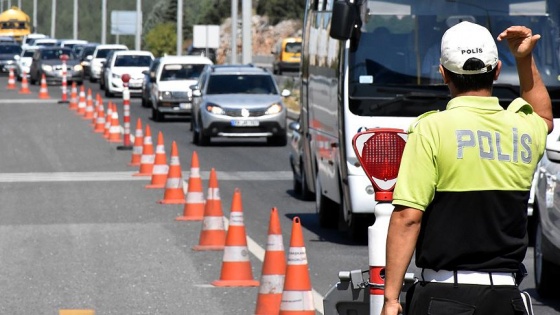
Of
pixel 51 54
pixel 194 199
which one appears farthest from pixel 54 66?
pixel 194 199

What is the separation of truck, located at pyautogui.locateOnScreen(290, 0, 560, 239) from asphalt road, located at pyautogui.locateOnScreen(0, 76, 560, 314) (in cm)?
65

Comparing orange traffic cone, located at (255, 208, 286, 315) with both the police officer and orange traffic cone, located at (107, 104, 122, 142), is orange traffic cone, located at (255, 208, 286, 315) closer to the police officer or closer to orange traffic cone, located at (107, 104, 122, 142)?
the police officer

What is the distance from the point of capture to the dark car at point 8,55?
80.3 meters

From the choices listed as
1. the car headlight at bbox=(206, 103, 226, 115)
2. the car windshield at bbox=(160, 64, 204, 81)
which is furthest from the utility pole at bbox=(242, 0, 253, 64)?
the car headlight at bbox=(206, 103, 226, 115)

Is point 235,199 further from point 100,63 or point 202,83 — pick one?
point 100,63

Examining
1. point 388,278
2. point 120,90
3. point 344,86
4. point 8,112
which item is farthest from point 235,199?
point 120,90

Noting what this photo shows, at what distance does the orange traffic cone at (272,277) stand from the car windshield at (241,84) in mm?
20982

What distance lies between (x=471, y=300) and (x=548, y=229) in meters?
6.16

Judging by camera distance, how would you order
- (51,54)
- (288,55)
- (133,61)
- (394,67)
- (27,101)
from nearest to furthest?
(394,67)
(27,101)
(133,61)
(51,54)
(288,55)

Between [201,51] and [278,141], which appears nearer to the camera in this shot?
[278,141]

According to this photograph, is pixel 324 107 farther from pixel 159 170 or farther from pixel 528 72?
pixel 528 72

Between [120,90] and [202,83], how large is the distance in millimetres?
20957

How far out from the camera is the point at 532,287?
40.4ft

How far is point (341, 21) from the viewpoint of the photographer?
14.3m
